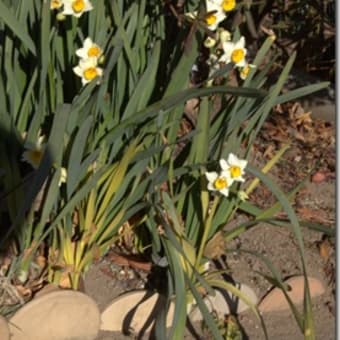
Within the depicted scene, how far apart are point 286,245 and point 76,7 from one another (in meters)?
1.15

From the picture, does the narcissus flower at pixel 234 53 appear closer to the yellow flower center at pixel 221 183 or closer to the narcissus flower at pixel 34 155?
the yellow flower center at pixel 221 183

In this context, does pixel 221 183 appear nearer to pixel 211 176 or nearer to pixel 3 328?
pixel 211 176

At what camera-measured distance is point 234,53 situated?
8.02 ft

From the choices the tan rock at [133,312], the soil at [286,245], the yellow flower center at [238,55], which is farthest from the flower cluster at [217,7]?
the tan rock at [133,312]

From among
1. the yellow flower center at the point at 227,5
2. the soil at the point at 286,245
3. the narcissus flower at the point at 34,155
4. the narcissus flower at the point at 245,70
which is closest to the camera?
the narcissus flower at the point at 34,155

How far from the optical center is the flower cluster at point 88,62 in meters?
2.31

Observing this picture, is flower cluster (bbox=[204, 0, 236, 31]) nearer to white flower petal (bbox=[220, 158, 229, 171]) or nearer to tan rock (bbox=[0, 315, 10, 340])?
white flower petal (bbox=[220, 158, 229, 171])

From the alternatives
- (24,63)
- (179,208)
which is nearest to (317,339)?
(179,208)

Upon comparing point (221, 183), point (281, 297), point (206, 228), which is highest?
point (221, 183)

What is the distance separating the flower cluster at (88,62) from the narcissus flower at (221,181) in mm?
411

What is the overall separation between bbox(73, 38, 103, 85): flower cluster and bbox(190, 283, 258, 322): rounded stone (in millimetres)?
785


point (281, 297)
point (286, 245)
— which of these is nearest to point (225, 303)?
point (281, 297)

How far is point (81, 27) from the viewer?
8.43 feet

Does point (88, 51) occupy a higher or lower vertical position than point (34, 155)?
higher
